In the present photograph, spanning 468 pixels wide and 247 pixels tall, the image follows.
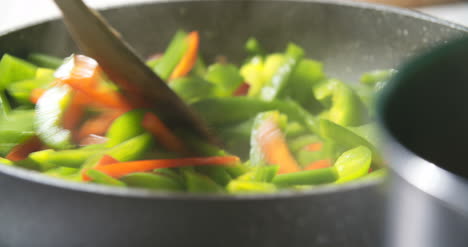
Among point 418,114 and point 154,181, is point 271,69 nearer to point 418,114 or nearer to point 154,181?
point 154,181

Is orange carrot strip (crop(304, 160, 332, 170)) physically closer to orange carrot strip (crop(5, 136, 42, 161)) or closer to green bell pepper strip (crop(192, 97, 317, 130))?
green bell pepper strip (crop(192, 97, 317, 130))

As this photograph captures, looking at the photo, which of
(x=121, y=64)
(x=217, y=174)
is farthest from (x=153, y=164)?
(x=121, y=64)

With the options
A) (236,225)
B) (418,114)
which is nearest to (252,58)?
(236,225)

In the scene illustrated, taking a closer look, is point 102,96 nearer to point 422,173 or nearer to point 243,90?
point 243,90

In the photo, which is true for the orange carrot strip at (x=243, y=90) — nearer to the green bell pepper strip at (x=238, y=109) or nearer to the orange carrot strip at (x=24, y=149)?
the green bell pepper strip at (x=238, y=109)

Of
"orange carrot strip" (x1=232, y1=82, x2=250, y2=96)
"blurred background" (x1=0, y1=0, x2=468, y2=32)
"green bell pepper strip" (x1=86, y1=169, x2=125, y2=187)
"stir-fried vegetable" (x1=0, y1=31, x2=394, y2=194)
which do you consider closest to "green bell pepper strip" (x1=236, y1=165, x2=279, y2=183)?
"stir-fried vegetable" (x1=0, y1=31, x2=394, y2=194)
